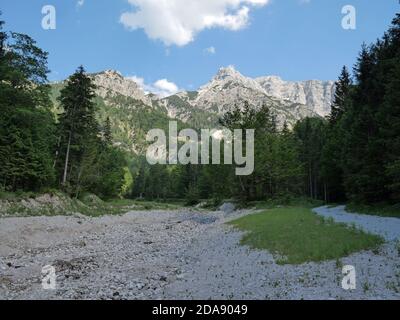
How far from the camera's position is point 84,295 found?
1242 cm

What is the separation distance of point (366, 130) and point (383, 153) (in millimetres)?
5538

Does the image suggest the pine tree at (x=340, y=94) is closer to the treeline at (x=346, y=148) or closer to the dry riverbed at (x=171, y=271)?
the treeline at (x=346, y=148)

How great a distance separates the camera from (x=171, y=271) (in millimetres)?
16359

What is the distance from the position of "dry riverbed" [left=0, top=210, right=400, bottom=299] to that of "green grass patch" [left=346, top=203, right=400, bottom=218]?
587 inches

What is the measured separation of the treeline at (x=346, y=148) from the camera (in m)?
32.3

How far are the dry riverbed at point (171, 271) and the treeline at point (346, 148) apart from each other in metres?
14.9

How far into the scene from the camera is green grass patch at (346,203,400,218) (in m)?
30.2

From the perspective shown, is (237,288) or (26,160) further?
(26,160)

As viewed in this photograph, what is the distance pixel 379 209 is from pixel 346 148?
1471 centimetres

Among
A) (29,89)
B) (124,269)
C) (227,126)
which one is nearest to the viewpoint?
(124,269)

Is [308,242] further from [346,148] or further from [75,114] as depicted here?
[75,114]
